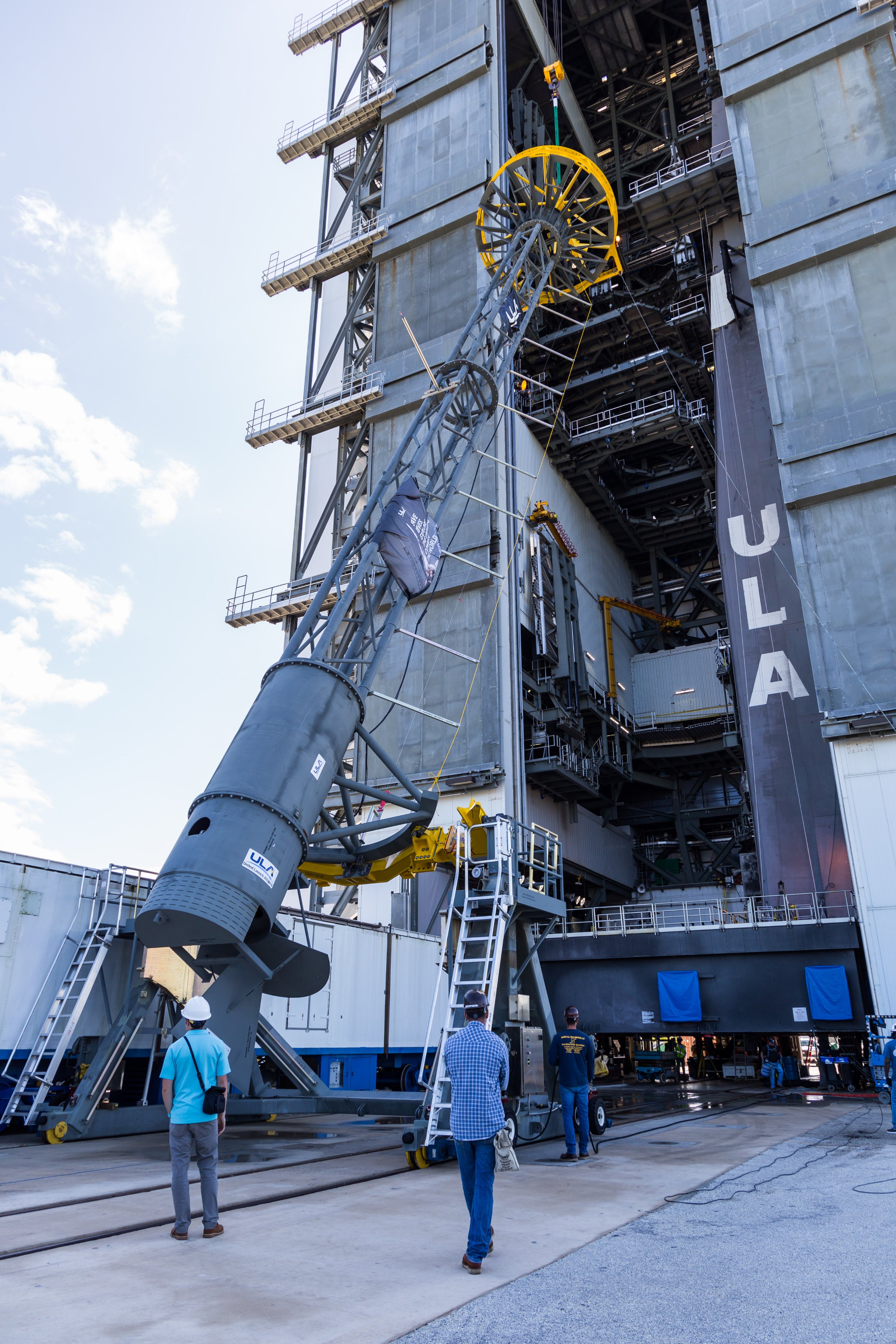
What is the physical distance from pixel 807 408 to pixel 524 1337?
27.8 m

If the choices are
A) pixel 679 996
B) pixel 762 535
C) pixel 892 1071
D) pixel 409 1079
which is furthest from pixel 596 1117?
pixel 762 535

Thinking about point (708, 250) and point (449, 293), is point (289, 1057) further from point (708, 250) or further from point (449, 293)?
point (708, 250)

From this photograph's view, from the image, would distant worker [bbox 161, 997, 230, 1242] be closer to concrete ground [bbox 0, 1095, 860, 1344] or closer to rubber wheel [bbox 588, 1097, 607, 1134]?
concrete ground [bbox 0, 1095, 860, 1344]

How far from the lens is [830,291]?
91.8 feet

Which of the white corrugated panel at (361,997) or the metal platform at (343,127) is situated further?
the metal platform at (343,127)

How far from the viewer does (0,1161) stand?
1083 centimetres

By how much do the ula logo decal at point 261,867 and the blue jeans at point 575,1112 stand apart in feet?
14.7

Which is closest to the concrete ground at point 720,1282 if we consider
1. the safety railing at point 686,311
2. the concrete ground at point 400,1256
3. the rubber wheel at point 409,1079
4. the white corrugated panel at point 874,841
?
the concrete ground at point 400,1256

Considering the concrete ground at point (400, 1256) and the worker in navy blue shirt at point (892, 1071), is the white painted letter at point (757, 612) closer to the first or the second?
the worker in navy blue shirt at point (892, 1071)

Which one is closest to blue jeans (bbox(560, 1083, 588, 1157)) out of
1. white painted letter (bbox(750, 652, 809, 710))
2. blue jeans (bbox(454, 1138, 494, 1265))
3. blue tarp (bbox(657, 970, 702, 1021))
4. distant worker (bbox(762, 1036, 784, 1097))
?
blue jeans (bbox(454, 1138, 494, 1265))

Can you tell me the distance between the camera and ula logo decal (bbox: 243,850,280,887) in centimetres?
1073

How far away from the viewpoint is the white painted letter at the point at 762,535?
108 feet

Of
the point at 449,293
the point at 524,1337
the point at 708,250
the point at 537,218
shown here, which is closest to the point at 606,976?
the point at 537,218

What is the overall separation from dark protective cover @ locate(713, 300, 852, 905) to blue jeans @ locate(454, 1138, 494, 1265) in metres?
23.8
